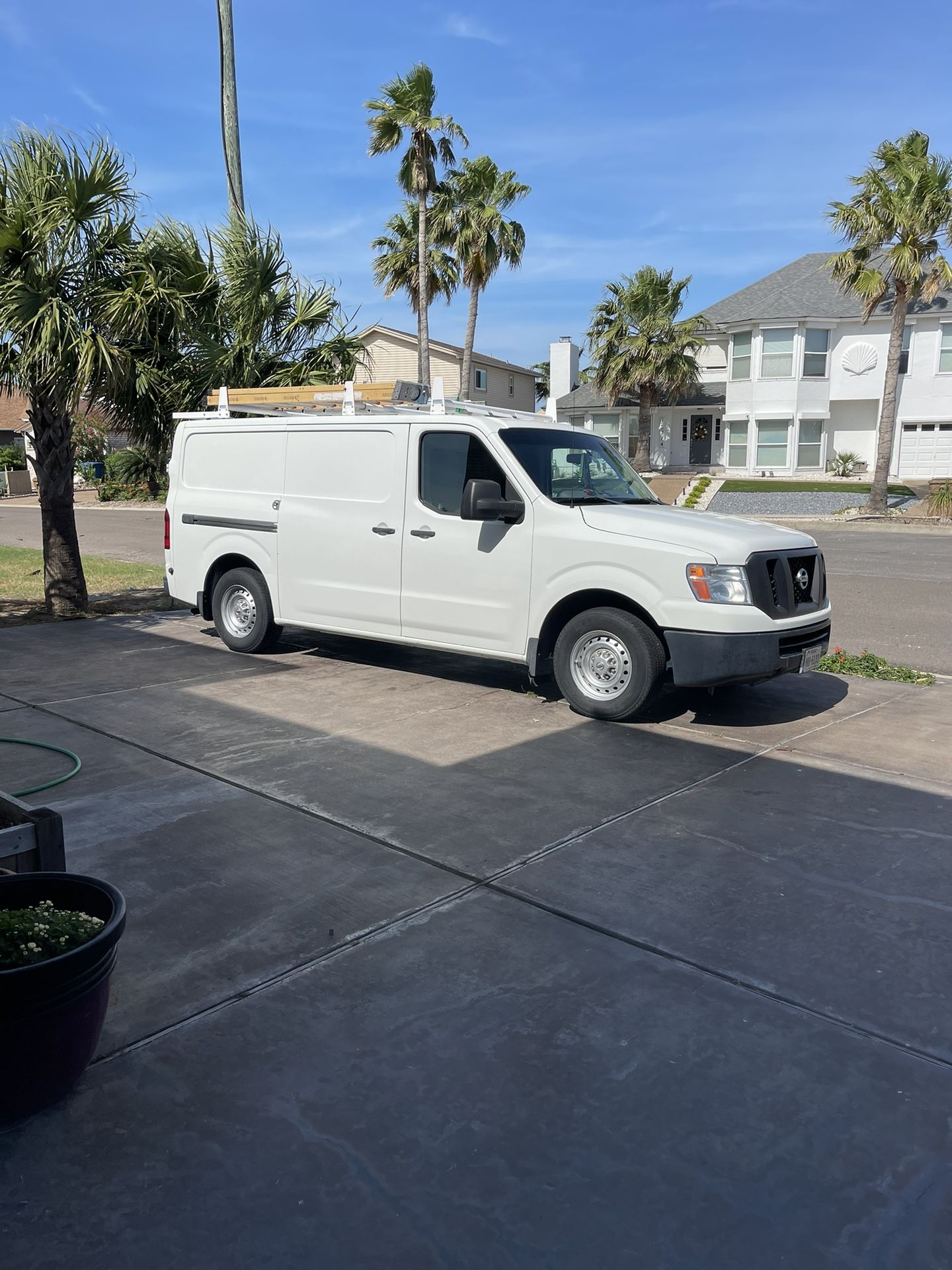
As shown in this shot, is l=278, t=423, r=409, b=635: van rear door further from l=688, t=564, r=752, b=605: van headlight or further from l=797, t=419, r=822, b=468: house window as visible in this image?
l=797, t=419, r=822, b=468: house window

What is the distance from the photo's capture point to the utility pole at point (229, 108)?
507 inches

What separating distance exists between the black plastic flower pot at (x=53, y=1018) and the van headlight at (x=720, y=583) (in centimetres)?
452

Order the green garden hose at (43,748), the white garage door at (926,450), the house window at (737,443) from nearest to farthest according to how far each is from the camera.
→ 1. the green garden hose at (43,748)
2. the white garage door at (926,450)
3. the house window at (737,443)

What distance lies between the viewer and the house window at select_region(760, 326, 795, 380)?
38750 millimetres

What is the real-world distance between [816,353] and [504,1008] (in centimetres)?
3949

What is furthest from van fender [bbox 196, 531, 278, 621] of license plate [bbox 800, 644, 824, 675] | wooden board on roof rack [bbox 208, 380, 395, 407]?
license plate [bbox 800, 644, 824, 675]

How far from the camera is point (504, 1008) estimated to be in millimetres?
3439

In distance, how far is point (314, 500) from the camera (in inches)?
337

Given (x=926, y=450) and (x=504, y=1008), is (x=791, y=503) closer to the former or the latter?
(x=926, y=450)

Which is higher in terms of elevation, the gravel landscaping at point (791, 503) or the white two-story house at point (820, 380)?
the white two-story house at point (820, 380)

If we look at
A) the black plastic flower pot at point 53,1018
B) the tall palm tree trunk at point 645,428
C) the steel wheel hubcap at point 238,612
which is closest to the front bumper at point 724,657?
the steel wheel hubcap at point 238,612

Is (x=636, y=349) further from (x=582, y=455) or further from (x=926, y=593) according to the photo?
(x=582, y=455)

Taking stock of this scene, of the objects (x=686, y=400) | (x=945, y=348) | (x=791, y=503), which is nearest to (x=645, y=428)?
(x=686, y=400)

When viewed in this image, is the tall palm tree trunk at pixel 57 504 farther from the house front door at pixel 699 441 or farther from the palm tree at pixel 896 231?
the house front door at pixel 699 441
